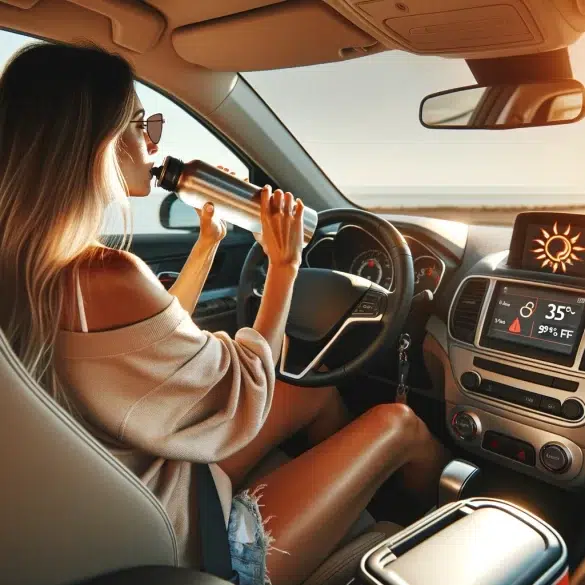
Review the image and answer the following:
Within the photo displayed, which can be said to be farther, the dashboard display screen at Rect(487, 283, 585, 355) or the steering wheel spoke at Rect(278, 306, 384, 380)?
the steering wheel spoke at Rect(278, 306, 384, 380)

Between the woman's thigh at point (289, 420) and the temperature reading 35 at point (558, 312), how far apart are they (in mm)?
754

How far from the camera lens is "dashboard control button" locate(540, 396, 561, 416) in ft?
6.12

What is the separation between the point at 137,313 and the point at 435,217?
1.60 m

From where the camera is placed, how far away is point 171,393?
45.2 inches

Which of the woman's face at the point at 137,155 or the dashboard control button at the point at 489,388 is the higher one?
the woman's face at the point at 137,155

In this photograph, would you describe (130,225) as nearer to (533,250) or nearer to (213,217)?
(213,217)

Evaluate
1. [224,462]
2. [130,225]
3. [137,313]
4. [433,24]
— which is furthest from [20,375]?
[433,24]

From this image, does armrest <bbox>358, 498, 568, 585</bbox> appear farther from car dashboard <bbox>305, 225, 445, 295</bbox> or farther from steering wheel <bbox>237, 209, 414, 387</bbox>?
car dashboard <bbox>305, 225, 445, 295</bbox>

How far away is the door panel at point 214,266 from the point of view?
2.71 meters

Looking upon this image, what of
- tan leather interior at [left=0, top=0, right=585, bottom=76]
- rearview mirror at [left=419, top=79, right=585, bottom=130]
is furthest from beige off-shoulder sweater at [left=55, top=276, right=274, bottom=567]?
rearview mirror at [left=419, top=79, right=585, bottom=130]

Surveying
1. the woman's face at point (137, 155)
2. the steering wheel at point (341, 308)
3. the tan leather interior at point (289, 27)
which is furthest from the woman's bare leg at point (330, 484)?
the tan leather interior at point (289, 27)

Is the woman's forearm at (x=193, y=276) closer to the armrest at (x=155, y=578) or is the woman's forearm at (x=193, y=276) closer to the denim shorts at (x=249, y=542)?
the denim shorts at (x=249, y=542)

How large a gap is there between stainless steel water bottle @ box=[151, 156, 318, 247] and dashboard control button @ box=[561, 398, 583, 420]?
851 mm

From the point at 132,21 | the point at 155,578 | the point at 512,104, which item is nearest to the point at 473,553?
the point at 155,578
